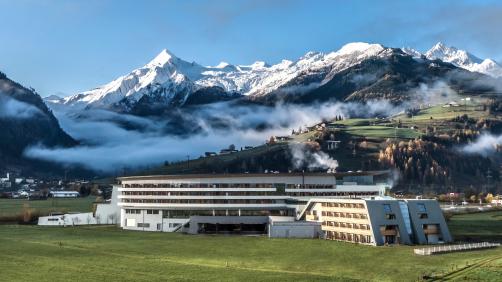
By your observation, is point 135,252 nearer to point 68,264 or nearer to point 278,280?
point 68,264

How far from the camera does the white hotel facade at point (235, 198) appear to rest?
510ft

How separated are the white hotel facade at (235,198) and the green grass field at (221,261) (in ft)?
67.6

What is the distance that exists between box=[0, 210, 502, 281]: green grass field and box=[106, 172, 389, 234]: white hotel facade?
20610 mm

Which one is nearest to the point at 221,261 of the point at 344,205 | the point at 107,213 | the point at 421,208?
the point at 344,205

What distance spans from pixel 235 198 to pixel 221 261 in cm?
6085

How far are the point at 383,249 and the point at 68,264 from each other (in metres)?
53.6

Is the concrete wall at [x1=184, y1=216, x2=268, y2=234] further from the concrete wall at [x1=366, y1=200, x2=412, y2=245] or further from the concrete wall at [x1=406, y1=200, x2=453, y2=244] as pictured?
the concrete wall at [x1=406, y1=200, x2=453, y2=244]

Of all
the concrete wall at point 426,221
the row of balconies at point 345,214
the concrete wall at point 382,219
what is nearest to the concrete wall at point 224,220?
the row of balconies at point 345,214

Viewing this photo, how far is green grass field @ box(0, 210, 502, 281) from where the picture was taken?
266 feet

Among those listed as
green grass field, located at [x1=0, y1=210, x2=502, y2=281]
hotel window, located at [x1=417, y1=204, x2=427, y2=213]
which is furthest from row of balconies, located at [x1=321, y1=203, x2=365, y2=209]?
hotel window, located at [x1=417, y1=204, x2=427, y2=213]

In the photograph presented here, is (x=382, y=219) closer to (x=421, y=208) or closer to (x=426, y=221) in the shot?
(x=426, y=221)

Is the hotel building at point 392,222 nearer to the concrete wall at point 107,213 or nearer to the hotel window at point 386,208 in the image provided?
the hotel window at point 386,208

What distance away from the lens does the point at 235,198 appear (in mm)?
158500

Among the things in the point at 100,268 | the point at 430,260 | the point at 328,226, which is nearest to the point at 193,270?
the point at 100,268
